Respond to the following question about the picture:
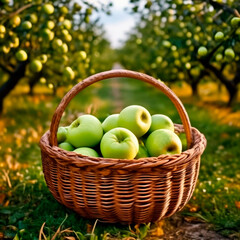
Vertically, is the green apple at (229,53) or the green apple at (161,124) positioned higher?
the green apple at (229,53)

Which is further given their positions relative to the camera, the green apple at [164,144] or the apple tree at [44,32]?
the apple tree at [44,32]

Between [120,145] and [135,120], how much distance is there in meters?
0.27

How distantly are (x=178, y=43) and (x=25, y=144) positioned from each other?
2.39 m

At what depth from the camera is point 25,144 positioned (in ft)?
13.8

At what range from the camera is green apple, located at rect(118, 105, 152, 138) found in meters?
2.14

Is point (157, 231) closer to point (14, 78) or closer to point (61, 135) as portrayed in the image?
point (61, 135)

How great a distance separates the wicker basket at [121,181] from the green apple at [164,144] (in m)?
0.13

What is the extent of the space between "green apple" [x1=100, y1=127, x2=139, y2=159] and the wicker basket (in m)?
0.15

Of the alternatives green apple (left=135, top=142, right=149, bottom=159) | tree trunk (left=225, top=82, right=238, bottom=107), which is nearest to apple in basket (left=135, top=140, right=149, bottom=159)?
green apple (left=135, top=142, right=149, bottom=159)

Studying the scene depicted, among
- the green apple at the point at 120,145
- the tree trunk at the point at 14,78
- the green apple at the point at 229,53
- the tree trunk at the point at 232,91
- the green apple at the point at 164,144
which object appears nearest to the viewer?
the green apple at the point at 120,145

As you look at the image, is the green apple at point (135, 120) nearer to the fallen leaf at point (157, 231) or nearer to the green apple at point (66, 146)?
the green apple at point (66, 146)

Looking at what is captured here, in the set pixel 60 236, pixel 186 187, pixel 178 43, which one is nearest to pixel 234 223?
pixel 186 187

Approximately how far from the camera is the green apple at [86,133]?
2.15 metres

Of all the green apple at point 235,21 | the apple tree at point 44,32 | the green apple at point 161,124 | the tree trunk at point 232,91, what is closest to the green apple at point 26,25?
the apple tree at point 44,32
